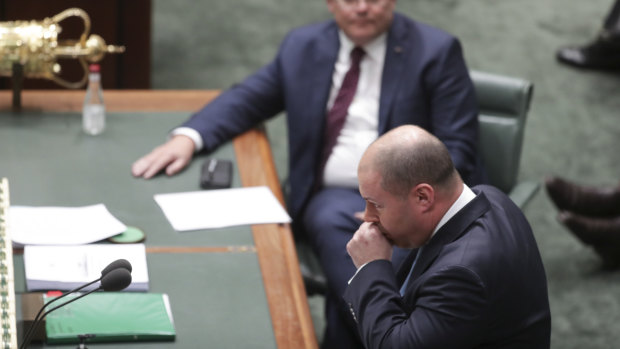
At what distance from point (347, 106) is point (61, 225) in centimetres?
108

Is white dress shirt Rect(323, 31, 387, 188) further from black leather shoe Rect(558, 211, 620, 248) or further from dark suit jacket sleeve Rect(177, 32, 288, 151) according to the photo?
black leather shoe Rect(558, 211, 620, 248)

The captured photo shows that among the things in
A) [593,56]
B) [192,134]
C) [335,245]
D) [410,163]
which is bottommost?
[593,56]

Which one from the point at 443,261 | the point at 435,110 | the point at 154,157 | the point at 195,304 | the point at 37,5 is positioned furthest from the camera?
the point at 37,5

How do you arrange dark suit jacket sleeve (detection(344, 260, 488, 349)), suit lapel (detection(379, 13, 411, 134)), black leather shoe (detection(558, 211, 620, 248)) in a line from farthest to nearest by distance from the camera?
black leather shoe (detection(558, 211, 620, 248)) < suit lapel (detection(379, 13, 411, 134)) < dark suit jacket sleeve (detection(344, 260, 488, 349))

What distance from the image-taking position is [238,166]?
10.0 ft

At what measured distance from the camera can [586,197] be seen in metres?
4.00

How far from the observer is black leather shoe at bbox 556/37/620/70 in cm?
582

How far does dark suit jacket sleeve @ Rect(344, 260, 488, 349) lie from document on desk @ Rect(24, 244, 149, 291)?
23.5 inches

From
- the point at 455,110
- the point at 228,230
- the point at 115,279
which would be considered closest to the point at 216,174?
the point at 228,230

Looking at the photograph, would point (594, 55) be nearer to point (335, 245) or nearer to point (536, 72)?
point (536, 72)

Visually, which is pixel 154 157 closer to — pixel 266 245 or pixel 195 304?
pixel 266 245

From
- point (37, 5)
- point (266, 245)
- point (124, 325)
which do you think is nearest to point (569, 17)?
point (37, 5)

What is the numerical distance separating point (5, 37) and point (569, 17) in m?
4.38

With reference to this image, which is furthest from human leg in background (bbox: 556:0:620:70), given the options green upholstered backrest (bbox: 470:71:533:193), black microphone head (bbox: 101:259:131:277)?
black microphone head (bbox: 101:259:131:277)
